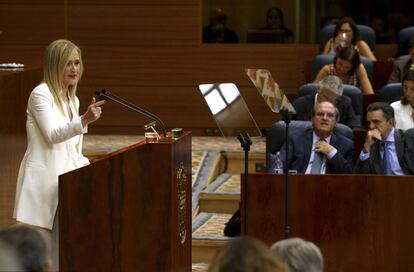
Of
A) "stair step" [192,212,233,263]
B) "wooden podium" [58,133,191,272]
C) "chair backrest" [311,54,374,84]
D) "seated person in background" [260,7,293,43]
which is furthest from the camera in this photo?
"seated person in background" [260,7,293,43]

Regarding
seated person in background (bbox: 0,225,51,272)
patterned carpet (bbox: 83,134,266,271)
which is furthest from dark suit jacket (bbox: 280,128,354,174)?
seated person in background (bbox: 0,225,51,272)

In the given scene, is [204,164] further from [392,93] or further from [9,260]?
[9,260]

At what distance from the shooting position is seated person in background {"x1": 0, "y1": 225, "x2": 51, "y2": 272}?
282 cm

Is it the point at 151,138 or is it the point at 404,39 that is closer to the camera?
the point at 151,138

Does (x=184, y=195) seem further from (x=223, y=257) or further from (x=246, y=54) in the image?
(x=246, y=54)

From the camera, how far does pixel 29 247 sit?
2854 mm

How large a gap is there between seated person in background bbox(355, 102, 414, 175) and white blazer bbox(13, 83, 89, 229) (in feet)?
6.89

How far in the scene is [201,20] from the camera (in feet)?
33.6

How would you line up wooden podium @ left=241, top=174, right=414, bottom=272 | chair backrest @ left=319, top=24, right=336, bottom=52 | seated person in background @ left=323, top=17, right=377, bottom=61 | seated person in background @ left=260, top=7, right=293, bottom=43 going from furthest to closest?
seated person in background @ left=260, top=7, right=293, bottom=43
chair backrest @ left=319, top=24, right=336, bottom=52
seated person in background @ left=323, top=17, right=377, bottom=61
wooden podium @ left=241, top=174, right=414, bottom=272

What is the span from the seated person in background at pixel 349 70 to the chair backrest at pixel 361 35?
1.23 metres

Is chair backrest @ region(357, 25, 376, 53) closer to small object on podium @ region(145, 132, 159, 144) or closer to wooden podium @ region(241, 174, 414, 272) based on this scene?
wooden podium @ region(241, 174, 414, 272)

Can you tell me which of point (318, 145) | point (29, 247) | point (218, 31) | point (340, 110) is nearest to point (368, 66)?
point (340, 110)

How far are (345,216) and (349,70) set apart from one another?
287 cm

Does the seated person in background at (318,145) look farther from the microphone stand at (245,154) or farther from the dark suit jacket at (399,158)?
the microphone stand at (245,154)
